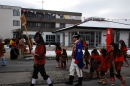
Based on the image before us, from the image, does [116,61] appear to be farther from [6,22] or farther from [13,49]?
[6,22]

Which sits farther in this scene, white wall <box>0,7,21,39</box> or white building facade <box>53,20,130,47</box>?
white wall <box>0,7,21,39</box>

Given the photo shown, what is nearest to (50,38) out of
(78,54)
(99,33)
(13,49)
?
(99,33)

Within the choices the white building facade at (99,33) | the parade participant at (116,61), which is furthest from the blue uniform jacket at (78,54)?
the white building facade at (99,33)

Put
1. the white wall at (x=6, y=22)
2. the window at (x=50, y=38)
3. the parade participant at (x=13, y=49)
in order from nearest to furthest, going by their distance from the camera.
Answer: the parade participant at (x=13, y=49) → the white wall at (x=6, y=22) → the window at (x=50, y=38)

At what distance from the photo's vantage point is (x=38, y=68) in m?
5.50

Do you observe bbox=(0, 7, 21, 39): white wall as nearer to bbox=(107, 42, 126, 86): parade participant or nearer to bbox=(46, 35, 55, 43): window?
bbox=(46, 35, 55, 43): window

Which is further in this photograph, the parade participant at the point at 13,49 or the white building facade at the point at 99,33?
the white building facade at the point at 99,33

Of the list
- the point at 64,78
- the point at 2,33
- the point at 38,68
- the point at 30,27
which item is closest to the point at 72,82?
the point at 64,78

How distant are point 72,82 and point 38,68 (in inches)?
68.3

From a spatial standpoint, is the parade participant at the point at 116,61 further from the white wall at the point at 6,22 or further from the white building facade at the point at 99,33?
the white wall at the point at 6,22

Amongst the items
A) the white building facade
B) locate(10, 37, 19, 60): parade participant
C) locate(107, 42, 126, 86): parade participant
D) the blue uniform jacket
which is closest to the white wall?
the white building facade

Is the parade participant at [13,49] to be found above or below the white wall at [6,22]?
below

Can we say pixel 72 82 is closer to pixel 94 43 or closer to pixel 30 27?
pixel 94 43

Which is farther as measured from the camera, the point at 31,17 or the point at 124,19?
the point at 31,17
